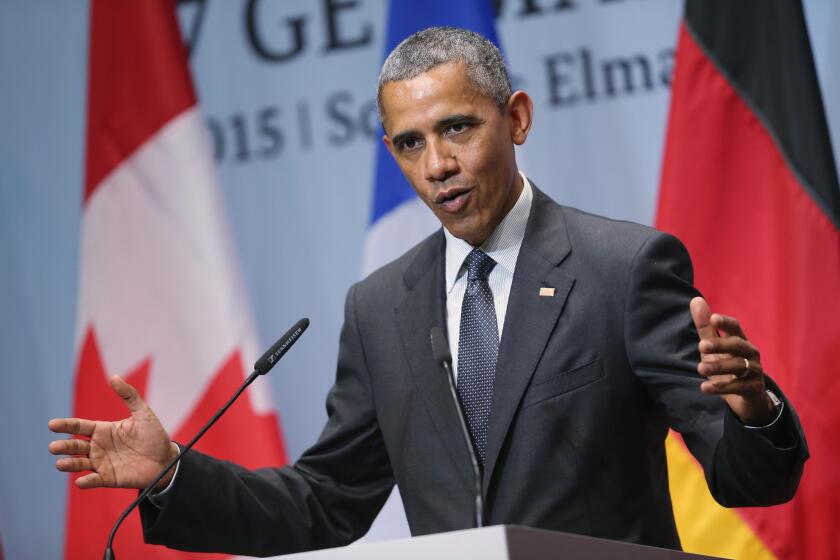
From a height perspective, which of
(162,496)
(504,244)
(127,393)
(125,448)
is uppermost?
(504,244)

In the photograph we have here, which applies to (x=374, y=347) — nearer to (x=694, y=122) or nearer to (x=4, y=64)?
(x=694, y=122)

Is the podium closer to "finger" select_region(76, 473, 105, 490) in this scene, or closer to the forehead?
"finger" select_region(76, 473, 105, 490)

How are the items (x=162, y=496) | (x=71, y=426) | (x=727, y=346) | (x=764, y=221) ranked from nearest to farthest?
(x=727, y=346), (x=71, y=426), (x=162, y=496), (x=764, y=221)

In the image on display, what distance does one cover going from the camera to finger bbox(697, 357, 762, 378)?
5.06 feet

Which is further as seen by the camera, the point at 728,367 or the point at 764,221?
the point at 764,221

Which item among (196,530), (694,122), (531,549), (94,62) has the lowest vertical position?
(196,530)

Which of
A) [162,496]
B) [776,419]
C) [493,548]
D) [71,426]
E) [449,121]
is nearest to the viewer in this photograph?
[493,548]

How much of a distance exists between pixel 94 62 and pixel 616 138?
1.74 metres

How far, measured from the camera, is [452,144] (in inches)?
82.8

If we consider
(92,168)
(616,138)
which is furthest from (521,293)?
(92,168)

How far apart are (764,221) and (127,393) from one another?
1.96 m

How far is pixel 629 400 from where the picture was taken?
2023 millimetres

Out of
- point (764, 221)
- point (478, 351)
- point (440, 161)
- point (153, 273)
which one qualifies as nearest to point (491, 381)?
point (478, 351)

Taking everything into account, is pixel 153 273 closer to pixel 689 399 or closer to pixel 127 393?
pixel 127 393
